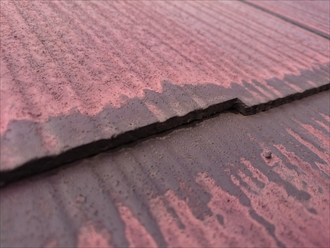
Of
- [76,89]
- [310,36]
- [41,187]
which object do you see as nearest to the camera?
[41,187]

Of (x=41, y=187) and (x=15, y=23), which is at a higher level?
(x=15, y=23)

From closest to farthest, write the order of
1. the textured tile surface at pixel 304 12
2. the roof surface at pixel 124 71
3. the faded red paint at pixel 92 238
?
the faded red paint at pixel 92 238
the roof surface at pixel 124 71
the textured tile surface at pixel 304 12

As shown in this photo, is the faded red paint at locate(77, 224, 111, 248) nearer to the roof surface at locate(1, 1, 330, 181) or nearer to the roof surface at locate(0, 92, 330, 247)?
the roof surface at locate(0, 92, 330, 247)

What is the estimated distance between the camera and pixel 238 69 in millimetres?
1673

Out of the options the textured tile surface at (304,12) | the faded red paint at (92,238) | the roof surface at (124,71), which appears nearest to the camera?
the faded red paint at (92,238)

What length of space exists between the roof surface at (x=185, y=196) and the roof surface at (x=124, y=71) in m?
0.08

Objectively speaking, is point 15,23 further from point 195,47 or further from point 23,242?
point 23,242

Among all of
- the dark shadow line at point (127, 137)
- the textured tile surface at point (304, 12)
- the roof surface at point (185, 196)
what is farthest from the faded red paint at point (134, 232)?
the textured tile surface at point (304, 12)

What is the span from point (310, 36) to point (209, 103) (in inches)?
56.3

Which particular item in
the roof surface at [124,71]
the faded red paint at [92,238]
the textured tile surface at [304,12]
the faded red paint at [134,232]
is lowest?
the faded red paint at [92,238]

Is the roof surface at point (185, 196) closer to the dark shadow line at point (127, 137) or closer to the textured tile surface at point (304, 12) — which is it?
the dark shadow line at point (127, 137)

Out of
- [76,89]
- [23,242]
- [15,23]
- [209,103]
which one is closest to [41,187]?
[23,242]

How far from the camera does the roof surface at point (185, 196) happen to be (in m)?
0.90

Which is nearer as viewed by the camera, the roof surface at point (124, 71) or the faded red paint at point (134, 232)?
the faded red paint at point (134, 232)
